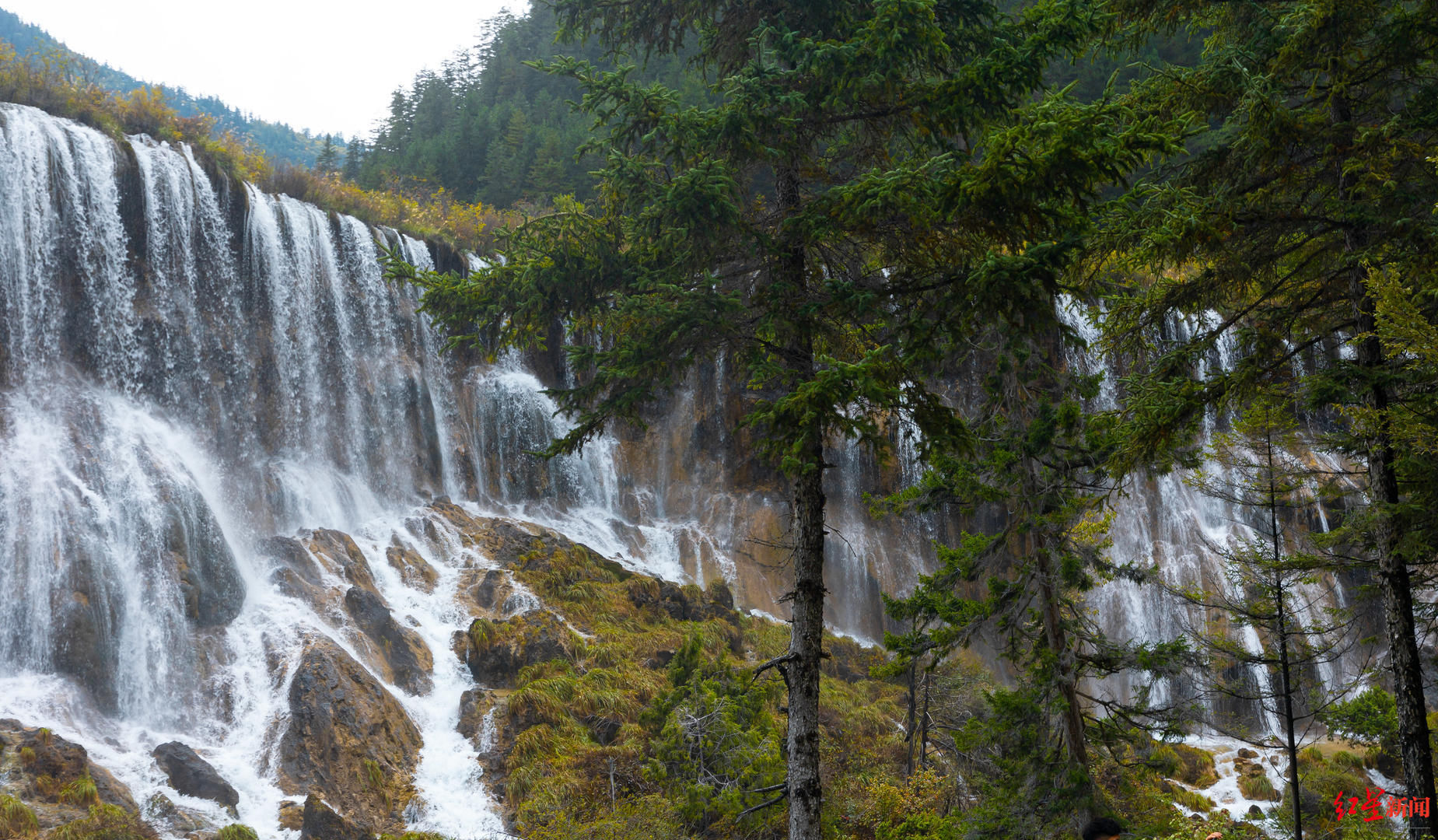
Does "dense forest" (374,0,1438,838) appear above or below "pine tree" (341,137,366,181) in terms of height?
below

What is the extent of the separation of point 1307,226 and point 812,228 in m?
4.60

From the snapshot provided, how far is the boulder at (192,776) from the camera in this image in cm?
1264

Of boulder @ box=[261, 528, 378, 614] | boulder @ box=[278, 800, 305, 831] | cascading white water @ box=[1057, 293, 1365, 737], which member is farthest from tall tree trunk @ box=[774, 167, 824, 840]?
cascading white water @ box=[1057, 293, 1365, 737]

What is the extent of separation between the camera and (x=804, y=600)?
6.54m

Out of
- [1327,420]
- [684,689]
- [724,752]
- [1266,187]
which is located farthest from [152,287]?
[1327,420]

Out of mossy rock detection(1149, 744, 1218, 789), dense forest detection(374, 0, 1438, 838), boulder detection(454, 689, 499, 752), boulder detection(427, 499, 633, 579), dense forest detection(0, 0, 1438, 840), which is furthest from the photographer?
boulder detection(427, 499, 633, 579)

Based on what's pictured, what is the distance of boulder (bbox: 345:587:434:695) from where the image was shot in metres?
16.6

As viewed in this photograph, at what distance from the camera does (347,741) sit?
14.3m

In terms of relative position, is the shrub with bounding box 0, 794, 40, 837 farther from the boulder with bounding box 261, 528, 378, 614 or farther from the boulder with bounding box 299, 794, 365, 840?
the boulder with bounding box 261, 528, 378, 614

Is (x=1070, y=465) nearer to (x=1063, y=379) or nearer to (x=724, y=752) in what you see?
(x=1063, y=379)

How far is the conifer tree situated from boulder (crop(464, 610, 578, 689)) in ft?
34.6

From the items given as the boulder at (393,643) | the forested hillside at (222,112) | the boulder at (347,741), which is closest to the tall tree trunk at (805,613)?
the boulder at (347,741)

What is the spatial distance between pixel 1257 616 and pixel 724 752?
638cm

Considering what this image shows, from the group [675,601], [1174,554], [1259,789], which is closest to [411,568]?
[675,601]
